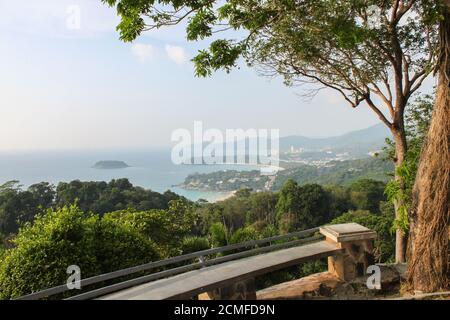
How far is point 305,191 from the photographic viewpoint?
109ft

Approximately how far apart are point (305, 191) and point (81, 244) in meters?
30.0

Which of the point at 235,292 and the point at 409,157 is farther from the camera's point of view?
the point at 409,157

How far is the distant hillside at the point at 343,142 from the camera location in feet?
322

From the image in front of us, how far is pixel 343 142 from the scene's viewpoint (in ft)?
430

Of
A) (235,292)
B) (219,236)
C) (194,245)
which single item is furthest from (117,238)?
(194,245)

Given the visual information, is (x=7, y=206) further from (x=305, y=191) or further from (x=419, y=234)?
(x=419, y=234)

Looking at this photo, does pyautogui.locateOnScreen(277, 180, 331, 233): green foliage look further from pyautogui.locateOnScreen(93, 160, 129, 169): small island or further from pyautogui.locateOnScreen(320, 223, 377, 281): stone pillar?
pyautogui.locateOnScreen(93, 160, 129, 169): small island

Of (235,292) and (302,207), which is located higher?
(235,292)

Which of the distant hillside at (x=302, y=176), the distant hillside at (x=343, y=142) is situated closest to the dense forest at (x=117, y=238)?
the distant hillside at (x=302, y=176)

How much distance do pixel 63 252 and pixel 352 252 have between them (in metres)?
3.81

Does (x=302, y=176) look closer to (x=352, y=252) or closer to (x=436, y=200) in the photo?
(x=352, y=252)

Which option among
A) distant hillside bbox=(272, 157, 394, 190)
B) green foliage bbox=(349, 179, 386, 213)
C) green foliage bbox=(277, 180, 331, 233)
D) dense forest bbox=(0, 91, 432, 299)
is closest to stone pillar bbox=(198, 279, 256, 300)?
dense forest bbox=(0, 91, 432, 299)

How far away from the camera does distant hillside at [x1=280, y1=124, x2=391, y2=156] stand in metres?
98.2

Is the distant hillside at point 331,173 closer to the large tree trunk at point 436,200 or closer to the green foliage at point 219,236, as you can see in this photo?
the green foliage at point 219,236
